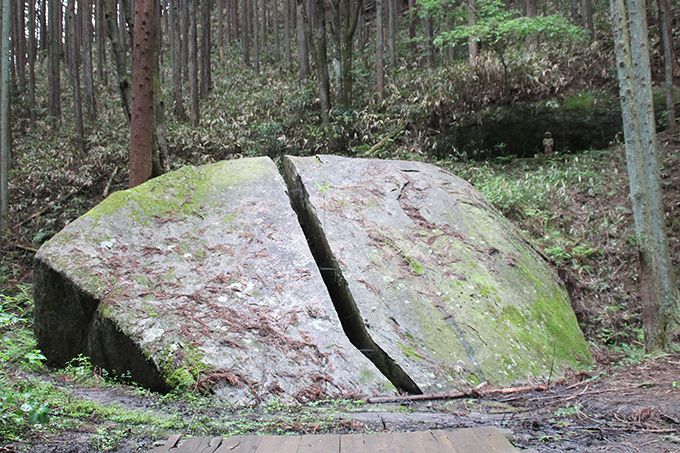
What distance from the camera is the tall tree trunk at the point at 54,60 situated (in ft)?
64.2

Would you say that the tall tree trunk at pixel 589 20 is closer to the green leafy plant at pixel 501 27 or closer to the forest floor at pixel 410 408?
the green leafy plant at pixel 501 27

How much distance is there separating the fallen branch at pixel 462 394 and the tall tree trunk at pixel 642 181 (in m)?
2.10

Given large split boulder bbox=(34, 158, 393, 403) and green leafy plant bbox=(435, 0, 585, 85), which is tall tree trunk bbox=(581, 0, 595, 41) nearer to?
green leafy plant bbox=(435, 0, 585, 85)

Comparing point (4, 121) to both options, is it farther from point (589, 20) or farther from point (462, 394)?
point (589, 20)

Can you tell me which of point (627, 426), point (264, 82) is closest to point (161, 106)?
point (627, 426)

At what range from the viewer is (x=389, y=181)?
24.1 feet

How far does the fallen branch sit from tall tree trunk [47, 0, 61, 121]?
67.8ft

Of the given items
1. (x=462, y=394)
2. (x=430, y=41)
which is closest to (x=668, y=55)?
(x=430, y=41)

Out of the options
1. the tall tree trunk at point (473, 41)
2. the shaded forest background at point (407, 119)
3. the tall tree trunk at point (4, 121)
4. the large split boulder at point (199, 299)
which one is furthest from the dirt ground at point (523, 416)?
the tall tree trunk at point (473, 41)

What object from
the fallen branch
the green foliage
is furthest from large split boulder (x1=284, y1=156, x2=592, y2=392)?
the green foliage

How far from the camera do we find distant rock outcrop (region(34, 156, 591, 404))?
4.54 meters

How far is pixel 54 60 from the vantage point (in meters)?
19.7

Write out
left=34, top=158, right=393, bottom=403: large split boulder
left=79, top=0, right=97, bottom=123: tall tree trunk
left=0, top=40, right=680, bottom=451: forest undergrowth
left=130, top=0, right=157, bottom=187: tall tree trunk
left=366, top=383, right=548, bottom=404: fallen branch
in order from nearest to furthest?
left=0, top=40, right=680, bottom=451: forest undergrowth, left=366, top=383, right=548, bottom=404: fallen branch, left=34, top=158, right=393, bottom=403: large split boulder, left=130, top=0, right=157, bottom=187: tall tree trunk, left=79, top=0, right=97, bottom=123: tall tree trunk

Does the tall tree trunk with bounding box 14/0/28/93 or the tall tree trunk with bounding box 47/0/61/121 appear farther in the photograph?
the tall tree trunk with bounding box 14/0/28/93
